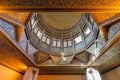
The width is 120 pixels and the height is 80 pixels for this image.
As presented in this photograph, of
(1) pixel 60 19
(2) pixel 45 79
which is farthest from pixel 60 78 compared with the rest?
(1) pixel 60 19

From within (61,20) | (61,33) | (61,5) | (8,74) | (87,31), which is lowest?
(8,74)

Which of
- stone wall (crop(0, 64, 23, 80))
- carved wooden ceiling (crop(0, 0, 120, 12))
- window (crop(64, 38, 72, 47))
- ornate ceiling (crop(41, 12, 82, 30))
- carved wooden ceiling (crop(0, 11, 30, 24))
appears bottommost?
stone wall (crop(0, 64, 23, 80))

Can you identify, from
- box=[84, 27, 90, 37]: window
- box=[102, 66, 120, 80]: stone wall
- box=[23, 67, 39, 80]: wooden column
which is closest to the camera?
box=[102, 66, 120, 80]: stone wall

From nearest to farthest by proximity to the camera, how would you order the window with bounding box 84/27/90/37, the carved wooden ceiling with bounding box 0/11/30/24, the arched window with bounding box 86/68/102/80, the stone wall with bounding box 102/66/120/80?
the carved wooden ceiling with bounding box 0/11/30/24, the stone wall with bounding box 102/66/120/80, the arched window with bounding box 86/68/102/80, the window with bounding box 84/27/90/37

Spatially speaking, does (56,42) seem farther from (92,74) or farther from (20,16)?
(20,16)

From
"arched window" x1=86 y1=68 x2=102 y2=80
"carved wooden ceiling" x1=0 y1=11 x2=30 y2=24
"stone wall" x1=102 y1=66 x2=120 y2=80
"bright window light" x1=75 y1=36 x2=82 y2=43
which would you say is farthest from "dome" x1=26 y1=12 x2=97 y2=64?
"carved wooden ceiling" x1=0 y1=11 x2=30 y2=24

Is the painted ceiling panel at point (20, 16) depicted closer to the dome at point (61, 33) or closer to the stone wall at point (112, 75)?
the dome at point (61, 33)

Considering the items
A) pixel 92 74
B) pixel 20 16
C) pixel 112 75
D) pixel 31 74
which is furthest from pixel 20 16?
pixel 112 75

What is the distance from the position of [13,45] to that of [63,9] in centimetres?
377

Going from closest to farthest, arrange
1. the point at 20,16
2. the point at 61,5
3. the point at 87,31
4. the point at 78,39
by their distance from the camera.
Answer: the point at 61,5 → the point at 20,16 → the point at 87,31 → the point at 78,39

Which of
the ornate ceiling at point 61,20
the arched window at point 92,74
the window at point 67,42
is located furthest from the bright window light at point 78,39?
the arched window at point 92,74

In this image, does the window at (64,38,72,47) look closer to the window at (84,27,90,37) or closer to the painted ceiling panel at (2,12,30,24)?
the window at (84,27,90,37)

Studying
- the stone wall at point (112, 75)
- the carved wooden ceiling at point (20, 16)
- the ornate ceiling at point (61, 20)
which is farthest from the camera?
the ornate ceiling at point (61, 20)

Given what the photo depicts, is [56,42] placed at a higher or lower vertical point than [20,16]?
higher
